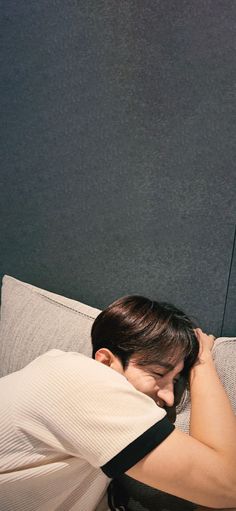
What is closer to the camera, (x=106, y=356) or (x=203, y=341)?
(x=106, y=356)

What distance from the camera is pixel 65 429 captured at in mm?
920

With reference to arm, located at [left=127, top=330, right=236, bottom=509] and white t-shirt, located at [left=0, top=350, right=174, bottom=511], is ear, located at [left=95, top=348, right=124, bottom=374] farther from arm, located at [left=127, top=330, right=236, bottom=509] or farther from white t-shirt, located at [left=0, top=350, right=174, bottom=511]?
arm, located at [left=127, top=330, right=236, bottom=509]

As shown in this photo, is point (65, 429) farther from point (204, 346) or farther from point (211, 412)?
point (204, 346)

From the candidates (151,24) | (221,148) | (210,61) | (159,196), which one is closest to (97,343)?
(159,196)

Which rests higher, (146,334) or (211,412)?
(146,334)

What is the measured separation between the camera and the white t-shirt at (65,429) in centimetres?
90

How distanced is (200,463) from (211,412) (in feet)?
0.52

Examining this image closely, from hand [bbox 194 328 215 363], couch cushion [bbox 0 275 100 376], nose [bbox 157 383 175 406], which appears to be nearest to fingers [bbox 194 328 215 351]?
hand [bbox 194 328 215 363]

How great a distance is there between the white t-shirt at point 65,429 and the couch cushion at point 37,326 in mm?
345

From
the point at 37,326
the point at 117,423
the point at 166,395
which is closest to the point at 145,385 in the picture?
the point at 166,395

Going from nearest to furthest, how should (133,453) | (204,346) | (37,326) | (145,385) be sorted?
1. (133,453)
2. (145,385)
3. (204,346)
4. (37,326)

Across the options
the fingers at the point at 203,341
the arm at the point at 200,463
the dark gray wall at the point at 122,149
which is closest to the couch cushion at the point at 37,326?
the dark gray wall at the point at 122,149

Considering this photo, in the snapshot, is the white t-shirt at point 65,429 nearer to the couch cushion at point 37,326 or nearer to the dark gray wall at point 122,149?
the couch cushion at point 37,326

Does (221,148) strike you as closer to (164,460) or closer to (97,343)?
(97,343)
